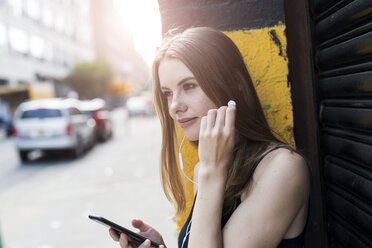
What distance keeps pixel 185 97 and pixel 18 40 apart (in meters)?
31.5

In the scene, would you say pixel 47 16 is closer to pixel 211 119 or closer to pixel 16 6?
pixel 16 6

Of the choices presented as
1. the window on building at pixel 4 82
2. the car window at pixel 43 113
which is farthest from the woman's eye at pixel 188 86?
the window on building at pixel 4 82

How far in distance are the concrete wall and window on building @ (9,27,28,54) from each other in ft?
97.6

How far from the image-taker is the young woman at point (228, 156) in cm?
126

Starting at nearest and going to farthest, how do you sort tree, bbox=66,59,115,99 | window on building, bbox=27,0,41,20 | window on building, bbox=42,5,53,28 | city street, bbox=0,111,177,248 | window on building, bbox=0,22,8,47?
city street, bbox=0,111,177,248
window on building, bbox=0,22,8,47
window on building, bbox=27,0,41,20
window on building, bbox=42,5,53,28
tree, bbox=66,59,115,99

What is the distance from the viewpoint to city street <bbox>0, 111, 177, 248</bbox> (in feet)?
15.8

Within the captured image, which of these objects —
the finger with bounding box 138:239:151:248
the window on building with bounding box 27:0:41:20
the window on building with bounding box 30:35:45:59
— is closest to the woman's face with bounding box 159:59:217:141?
the finger with bounding box 138:239:151:248

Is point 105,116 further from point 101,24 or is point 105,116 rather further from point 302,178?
point 101,24

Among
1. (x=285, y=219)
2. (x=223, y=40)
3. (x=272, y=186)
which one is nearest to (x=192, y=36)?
(x=223, y=40)

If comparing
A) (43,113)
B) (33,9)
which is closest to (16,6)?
(33,9)

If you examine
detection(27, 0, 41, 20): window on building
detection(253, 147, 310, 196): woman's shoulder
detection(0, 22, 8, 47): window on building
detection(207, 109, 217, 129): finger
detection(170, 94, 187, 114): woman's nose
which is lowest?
detection(253, 147, 310, 196): woman's shoulder

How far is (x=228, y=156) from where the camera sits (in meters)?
1.32

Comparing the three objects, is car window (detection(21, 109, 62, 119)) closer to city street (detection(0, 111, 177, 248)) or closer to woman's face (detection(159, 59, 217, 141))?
city street (detection(0, 111, 177, 248))

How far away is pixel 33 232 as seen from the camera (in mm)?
5047
